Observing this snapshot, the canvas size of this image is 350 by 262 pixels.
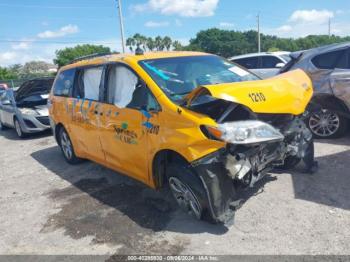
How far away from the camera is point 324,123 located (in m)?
6.09

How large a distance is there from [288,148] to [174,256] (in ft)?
6.26

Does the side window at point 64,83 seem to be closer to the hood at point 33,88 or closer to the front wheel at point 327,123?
the hood at point 33,88

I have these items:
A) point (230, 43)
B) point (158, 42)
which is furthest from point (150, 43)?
point (230, 43)

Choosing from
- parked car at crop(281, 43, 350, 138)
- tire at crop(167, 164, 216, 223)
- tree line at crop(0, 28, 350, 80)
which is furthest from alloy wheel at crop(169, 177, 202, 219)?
tree line at crop(0, 28, 350, 80)

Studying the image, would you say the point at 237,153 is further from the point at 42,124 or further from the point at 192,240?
the point at 42,124

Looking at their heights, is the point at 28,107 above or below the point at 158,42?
below

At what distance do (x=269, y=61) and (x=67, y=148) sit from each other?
7.56 metres

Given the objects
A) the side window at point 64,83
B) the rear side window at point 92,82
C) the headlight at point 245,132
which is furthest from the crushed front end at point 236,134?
the side window at point 64,83

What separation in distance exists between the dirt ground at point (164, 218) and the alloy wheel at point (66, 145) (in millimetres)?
805

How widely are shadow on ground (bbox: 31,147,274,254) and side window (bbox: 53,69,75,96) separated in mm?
1583

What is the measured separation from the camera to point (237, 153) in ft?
11.0

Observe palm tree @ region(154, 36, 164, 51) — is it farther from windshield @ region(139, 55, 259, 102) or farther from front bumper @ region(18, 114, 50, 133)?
windshield @ region(139, 55, 259, 102)

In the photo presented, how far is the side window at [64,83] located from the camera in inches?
232

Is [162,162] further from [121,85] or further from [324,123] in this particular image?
[324,123]
